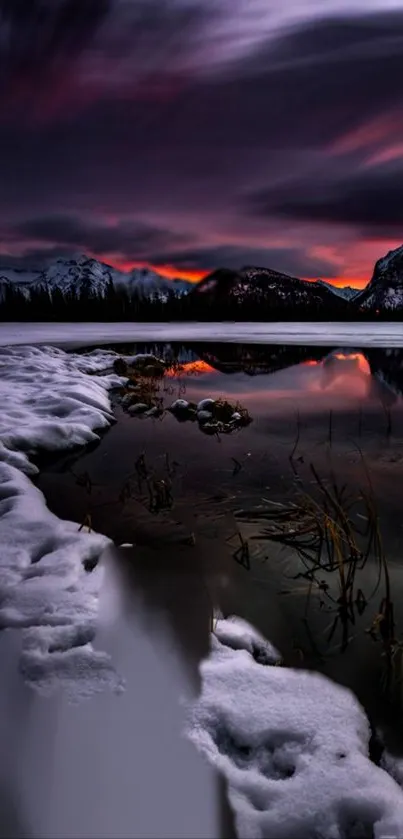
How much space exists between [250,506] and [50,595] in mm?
3310

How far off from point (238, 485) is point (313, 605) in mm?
3267

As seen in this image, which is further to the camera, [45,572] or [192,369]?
[192,369]

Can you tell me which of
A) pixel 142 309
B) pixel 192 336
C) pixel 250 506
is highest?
pixel 142 309

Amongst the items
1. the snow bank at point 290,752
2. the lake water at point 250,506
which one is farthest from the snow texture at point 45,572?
the snow bank at point 290,752

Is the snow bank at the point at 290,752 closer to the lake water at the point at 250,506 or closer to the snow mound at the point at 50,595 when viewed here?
the lake water at the point at 250,506

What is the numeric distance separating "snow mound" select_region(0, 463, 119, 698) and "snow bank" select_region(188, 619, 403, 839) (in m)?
0.77

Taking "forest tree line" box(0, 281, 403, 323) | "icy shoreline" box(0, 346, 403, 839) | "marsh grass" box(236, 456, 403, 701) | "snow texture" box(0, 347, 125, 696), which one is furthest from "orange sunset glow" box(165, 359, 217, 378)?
"forest tree line" box(0, 281, 403, 323)

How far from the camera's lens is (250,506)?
6.82m

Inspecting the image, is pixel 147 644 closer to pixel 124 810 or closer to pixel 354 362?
A: pixel 124 810

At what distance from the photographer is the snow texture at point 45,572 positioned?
3.37 meters

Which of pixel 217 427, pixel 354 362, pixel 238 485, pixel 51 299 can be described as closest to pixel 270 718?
pixel 238 485

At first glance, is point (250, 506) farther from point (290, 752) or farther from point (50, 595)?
point (290, 752)

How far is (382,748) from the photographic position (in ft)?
9.98

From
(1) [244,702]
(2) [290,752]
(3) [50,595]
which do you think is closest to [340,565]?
(1) [244,702]
